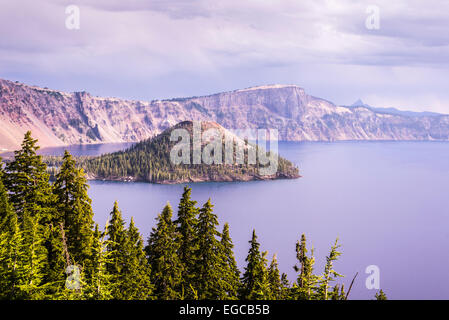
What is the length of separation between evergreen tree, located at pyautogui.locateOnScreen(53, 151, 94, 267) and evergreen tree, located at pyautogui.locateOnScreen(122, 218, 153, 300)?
4.64m

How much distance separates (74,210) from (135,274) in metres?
9.37

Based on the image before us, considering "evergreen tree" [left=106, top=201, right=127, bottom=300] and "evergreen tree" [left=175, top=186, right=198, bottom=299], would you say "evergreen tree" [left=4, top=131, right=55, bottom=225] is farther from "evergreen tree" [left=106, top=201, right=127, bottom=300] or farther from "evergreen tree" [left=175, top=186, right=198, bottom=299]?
"evergreen tree" [left=175, top=186, right=198, bottom=299]

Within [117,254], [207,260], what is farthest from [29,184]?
[207,260]

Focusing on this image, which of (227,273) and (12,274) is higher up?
(12,274)

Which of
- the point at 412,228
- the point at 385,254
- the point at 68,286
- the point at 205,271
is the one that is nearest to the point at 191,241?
the point at 205,271

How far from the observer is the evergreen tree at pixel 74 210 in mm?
41406

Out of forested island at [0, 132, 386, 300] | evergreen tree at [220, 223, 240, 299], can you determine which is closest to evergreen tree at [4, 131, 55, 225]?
forested island at [0, 132, 386, 300]

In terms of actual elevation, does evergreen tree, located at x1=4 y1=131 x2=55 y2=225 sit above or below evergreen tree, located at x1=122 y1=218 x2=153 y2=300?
above

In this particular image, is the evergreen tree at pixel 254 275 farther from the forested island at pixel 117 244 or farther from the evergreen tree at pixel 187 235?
the evergreen tree at pixel 187 235

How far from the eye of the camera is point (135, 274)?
4384cm

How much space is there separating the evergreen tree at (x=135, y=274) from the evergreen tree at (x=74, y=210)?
4645 millimetres

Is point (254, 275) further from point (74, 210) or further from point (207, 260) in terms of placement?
point (74, 210)

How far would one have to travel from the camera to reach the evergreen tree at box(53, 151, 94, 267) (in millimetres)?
41406
